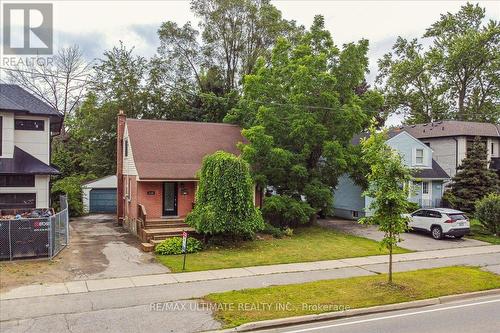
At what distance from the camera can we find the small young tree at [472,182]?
2986cm

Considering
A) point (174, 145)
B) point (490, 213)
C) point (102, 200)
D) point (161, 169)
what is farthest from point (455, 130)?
point (102, 200)

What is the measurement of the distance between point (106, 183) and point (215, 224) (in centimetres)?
1769

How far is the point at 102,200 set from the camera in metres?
33.2

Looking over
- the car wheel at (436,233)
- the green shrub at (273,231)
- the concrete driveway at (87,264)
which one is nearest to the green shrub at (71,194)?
the concrete driveway at (87,264)

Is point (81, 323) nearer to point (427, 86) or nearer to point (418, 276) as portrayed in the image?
point (418, 276)

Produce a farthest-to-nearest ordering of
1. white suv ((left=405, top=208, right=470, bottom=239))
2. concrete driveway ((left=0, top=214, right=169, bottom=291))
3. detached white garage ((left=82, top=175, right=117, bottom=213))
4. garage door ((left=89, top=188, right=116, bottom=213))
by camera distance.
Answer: garage door ((left=89, top=188, right=116, bottom=213))
detached white garage ((left=82, top=175, right=117, bottom=213))
white suv ((left=405, top=208, right=470, bottom=239))
concrete driveway ((left=0, top=214, right=169, bottom=291))

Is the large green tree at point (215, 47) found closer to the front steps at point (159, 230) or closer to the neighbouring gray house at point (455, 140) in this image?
the neighbouring gray house at point (455, 140)

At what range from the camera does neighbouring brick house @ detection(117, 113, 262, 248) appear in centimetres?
2153

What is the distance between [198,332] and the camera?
9359 mm

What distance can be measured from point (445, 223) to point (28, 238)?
1995cm

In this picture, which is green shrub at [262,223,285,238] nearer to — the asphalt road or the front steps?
the front steps

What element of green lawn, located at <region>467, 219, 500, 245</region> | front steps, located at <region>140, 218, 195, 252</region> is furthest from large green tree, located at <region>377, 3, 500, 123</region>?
front steps, located at <region>140, 218, 195, 252</region>

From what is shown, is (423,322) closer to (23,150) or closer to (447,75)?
(23,150)

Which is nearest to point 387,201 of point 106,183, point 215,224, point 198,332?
point 198,332
